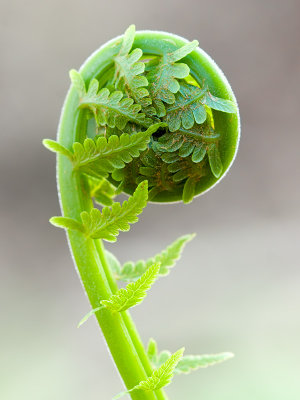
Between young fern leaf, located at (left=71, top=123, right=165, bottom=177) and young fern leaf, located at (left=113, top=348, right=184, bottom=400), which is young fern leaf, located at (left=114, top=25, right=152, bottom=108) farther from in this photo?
young fern leaf, located at (left=113, top=348, right=184, bottom=400)

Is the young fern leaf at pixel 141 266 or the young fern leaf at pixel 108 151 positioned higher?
the young fern leaf at pixel 108 151


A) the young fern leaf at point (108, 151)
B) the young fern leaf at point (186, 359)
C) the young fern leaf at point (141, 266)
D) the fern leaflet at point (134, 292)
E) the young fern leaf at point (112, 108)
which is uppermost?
the young fern leaf at point (112, 108)

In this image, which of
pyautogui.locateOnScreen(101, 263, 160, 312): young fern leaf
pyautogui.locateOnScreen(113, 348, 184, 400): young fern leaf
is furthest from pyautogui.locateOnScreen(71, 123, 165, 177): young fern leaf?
pyautogui.locateOnScreen(113, 348, 184, 400): young fern leaf

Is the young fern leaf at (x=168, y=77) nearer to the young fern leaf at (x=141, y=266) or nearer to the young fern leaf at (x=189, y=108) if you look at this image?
the young fern leaf at (x=189, y=108)

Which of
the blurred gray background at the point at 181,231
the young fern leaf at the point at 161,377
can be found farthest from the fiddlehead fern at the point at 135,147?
the blurred gray background at the point at 181,231

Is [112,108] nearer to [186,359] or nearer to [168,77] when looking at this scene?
[168,77]

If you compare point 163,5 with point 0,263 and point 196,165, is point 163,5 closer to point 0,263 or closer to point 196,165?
point 0,263

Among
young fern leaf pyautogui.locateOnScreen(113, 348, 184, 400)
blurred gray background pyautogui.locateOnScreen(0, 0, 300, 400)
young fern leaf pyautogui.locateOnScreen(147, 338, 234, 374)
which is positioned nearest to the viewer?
young fern leaf pyautogui.locateOnScreen(113, 348, 184, 400)
